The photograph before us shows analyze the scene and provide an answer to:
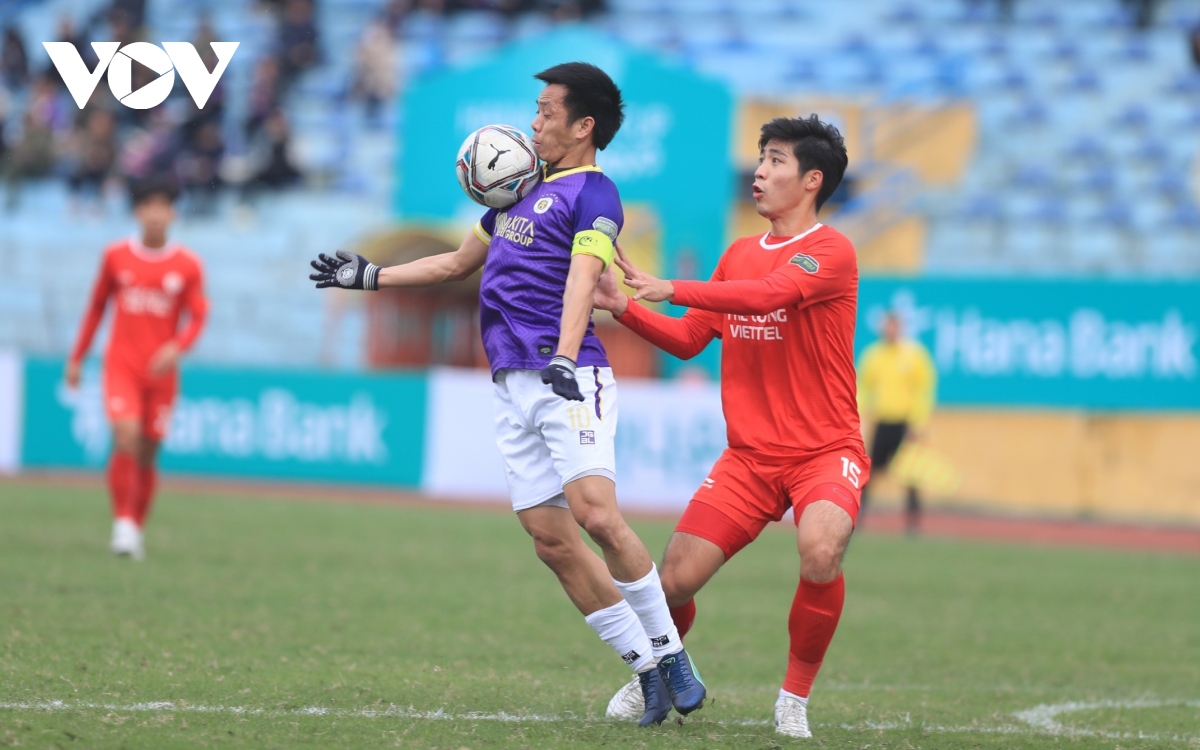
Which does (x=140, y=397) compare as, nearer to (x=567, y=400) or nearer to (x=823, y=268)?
(x=567, y=400)

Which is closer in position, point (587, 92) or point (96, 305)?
point (587, 92)

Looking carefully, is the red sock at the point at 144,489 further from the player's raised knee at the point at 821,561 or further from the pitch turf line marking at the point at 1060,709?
the pitch turf line marking at the point at 1060,709

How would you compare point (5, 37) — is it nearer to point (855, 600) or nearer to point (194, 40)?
point (194, 40)

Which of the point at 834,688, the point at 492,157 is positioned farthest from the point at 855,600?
the point at 492,157

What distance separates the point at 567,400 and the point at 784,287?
91 cm

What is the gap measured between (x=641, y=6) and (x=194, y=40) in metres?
7.25

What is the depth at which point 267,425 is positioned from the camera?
18.1 m

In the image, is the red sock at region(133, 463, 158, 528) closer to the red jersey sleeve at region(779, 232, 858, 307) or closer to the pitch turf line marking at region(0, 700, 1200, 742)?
the pitch turf line marking at region(0, 700, 1200, 742)

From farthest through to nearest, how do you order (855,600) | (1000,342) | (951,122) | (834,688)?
1. (951,122)
2. (1000,342)
3. (855,600)
4. (834,688)

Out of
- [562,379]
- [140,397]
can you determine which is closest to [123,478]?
[140,397]

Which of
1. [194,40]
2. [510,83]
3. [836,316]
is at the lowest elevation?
[836,316]

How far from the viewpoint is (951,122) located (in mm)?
21594

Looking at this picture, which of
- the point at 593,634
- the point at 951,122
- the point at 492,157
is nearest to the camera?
the point at 492,157

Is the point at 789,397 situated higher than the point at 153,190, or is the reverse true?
the point at 153,190
